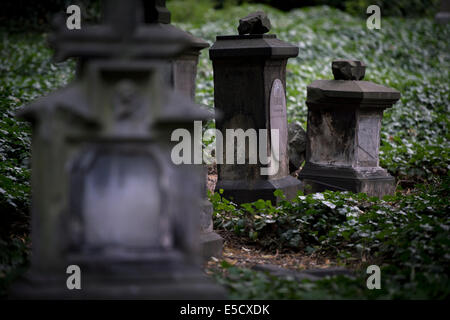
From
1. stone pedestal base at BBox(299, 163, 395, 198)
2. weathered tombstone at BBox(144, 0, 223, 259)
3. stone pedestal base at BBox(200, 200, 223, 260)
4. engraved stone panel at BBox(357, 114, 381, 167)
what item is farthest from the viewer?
engraved stone panel at BBox(357, 114, 381, 167)

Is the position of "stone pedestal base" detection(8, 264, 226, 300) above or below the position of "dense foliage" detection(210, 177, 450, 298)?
above

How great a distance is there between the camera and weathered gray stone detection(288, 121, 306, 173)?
26.6 ft

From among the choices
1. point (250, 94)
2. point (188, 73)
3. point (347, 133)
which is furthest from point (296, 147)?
point (188, 73)

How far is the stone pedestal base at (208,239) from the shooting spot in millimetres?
5164

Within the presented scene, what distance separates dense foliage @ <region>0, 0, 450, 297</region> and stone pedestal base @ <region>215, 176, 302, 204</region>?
30 centimetres

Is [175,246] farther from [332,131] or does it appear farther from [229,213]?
[332,131]

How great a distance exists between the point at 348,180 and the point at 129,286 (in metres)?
4.59

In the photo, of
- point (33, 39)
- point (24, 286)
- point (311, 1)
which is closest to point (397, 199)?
point (24, 286)

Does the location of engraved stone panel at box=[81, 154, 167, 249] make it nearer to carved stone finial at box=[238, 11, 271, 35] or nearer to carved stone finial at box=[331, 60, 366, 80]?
carved stone finial at box=[238, 11, 271, 35]

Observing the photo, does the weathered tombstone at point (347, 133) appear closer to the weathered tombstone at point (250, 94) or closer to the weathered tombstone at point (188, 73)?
the weathered tombstone at point (250, 94)

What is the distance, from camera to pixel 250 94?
662 centimetres

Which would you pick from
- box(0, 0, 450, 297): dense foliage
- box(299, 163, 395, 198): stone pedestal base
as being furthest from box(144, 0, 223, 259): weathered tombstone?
box(299, 163, 395, 198): stone pedestal base

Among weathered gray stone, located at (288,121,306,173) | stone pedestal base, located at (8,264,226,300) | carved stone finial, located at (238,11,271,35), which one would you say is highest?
carved stone finial, located at (238,11,271,35)

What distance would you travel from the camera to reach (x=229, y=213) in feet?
20.7
